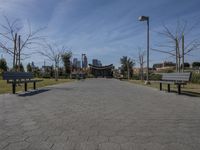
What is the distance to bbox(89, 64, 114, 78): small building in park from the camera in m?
74.4

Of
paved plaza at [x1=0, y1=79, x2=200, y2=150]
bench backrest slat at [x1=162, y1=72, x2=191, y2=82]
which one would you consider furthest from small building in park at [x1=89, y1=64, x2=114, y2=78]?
paved plaza at [x1=0, y1=79, x2=200, y2=150]

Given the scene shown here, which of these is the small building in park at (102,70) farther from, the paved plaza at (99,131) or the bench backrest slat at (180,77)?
the paved plaza at (99,131)

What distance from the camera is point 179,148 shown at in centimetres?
298

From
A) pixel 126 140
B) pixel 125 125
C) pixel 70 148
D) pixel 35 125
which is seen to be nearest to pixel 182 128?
pixel 125 125

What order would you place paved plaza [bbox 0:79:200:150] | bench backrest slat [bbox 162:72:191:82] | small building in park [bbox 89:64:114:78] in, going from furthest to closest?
small building in park [bbox 89:64:114:78], bench backrest slat [bbox 162:72:191:82], paved plaza [bbox 0:79:200:150]

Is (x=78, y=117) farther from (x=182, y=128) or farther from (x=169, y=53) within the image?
(x=169, y=53)

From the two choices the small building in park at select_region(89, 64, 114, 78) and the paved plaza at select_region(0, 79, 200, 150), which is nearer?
the paved plaza at select_region(0, 79, 200, 150)

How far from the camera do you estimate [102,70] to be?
248 feet

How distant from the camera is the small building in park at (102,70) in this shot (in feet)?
244

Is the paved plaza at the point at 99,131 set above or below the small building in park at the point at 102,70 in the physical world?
below

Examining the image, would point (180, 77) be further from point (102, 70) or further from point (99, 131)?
point (102, 70)

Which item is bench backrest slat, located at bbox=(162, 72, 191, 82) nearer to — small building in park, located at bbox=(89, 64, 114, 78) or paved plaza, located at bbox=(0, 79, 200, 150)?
paved plaza, located at bbox=(0, 79, 200, 150)

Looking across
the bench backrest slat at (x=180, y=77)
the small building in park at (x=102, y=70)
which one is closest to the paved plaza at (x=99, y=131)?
the bench backrest slat at (x=180, y=77)

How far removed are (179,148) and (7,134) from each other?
2.69 m
